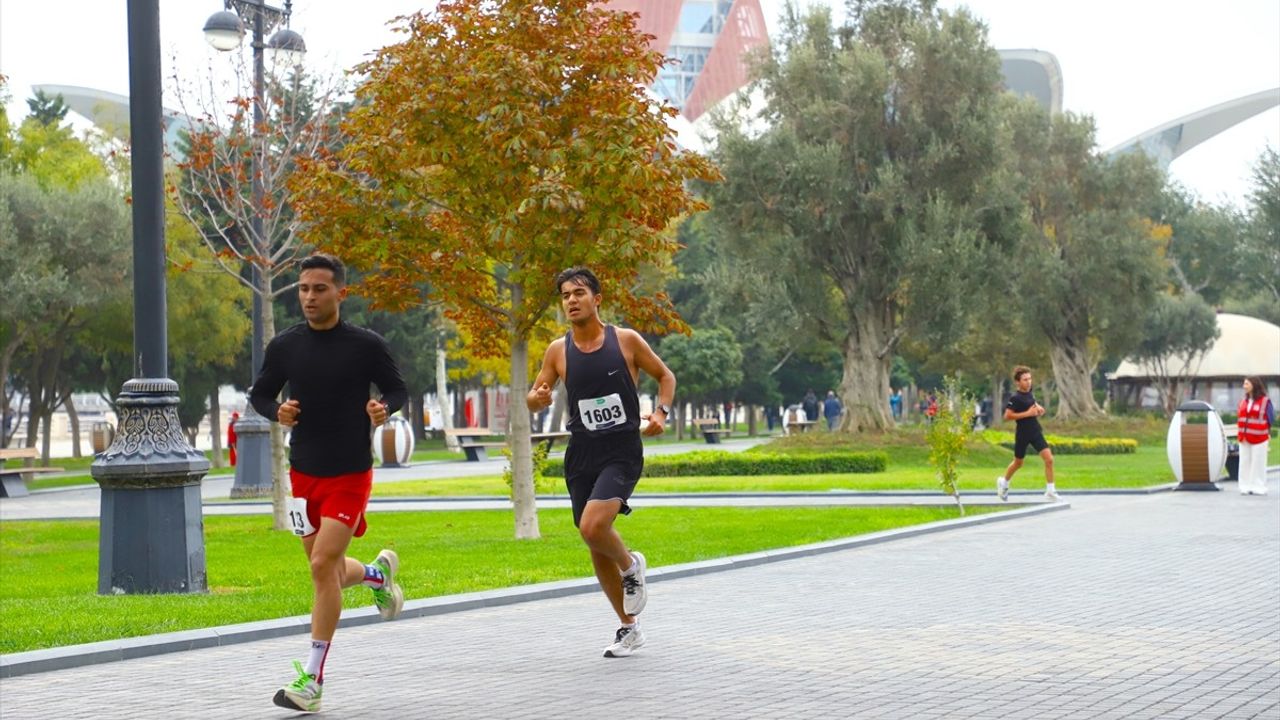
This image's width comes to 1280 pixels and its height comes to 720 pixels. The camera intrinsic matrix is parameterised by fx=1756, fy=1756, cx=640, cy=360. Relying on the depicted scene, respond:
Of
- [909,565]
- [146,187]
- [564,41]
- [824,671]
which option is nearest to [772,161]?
[564,41]

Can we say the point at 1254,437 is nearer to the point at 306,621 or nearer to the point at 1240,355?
the point at 306,621

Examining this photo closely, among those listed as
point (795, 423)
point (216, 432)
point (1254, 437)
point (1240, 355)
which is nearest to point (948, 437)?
point (1254, 437)

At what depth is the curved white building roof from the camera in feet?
252

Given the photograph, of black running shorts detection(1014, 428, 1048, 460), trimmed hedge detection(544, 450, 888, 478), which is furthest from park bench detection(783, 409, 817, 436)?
black running shorts detection(1014, 428, 1048, 460)

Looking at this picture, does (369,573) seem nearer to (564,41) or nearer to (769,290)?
(564,41)

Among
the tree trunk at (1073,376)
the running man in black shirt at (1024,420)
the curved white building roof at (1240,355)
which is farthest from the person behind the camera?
the curved white building roof at (1240,355)

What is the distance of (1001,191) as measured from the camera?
39781 millimetres

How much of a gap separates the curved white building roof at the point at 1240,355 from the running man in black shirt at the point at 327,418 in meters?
70.8

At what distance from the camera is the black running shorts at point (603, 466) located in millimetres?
8570

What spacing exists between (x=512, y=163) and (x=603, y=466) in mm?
7569

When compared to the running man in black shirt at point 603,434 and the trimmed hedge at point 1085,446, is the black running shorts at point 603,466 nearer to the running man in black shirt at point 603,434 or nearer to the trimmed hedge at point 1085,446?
the running man in black shirt at point 603,434

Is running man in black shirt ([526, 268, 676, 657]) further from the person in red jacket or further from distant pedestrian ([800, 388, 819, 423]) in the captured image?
distant pedestrian ([800, 388, 819, 423])

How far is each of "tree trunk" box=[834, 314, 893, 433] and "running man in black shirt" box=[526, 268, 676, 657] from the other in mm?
31353

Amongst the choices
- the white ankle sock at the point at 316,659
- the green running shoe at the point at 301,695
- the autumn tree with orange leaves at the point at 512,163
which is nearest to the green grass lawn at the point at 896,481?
the autumn tree with orange leaves at the point at 512,163
